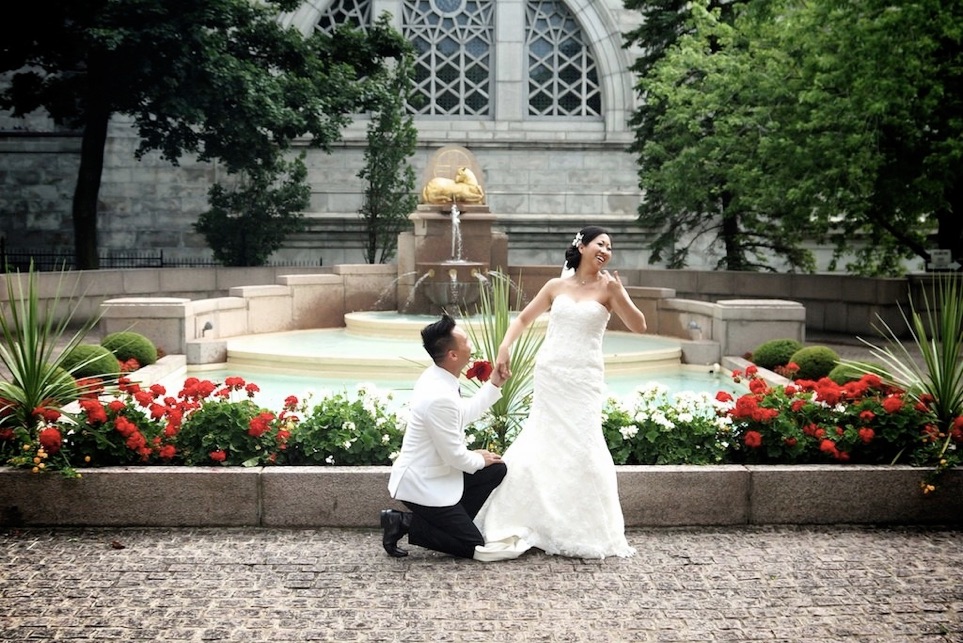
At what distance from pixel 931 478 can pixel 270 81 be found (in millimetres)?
18040

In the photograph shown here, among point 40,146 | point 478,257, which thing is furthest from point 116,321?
point 40,146

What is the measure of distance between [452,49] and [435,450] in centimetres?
Result: 2621

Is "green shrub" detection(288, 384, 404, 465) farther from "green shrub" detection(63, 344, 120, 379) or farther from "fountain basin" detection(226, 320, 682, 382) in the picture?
"green shrub" detection(63, 344, 120, 379)

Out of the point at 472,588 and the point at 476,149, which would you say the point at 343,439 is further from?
the point at 476,149

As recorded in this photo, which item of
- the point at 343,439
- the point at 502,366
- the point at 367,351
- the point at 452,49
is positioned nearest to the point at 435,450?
the point at 502,366

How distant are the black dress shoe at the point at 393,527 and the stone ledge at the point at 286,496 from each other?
0.64 metres

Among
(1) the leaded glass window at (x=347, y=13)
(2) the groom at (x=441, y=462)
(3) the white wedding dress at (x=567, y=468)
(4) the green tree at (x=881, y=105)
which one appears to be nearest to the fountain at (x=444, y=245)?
(4) the green tree at (x=881, y=105)

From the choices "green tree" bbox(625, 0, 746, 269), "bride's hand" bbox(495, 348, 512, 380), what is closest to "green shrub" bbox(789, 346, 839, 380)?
"bride's hand" bbox(495, 348, 512, 380)

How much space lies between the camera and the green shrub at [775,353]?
544 inches

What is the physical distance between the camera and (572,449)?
6676 mm

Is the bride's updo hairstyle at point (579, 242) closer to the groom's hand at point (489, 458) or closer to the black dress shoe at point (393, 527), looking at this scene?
the groom's hand at point (489, 458)

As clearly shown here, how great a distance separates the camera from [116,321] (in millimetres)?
15070

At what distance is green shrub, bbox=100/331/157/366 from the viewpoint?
44.2ft

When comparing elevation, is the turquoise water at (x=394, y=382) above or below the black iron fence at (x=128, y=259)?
below
